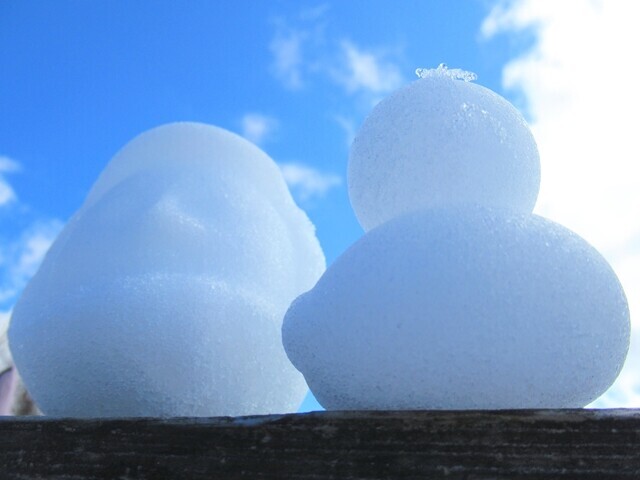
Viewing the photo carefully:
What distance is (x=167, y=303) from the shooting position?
89 cm

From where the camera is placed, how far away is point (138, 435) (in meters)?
0.69

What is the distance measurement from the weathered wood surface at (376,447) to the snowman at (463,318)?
0.09 m

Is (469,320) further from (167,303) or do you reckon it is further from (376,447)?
(167,303)

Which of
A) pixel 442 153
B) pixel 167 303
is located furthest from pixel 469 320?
pixel 167 303

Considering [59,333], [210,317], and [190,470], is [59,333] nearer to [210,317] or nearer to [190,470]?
[210,317]

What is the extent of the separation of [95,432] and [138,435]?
0.05 m

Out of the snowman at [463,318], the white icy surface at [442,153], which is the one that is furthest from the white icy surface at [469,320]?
the white icy surface at [442,153]

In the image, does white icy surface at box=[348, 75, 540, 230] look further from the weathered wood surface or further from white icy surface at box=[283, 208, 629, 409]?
the weathered wood surface

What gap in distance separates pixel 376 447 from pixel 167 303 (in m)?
0.38

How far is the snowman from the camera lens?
703mm

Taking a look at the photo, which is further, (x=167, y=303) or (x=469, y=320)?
(x=167, y=303)

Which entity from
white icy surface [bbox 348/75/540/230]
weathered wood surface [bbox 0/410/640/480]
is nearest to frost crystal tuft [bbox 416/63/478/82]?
white icy surface [bbox 348/75/540/230]

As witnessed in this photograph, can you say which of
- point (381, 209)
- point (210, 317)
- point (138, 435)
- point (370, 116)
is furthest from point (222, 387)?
point (370, 116)

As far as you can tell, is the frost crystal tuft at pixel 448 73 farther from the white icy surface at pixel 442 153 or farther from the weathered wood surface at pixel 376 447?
the weathered wood surface at pixel 376 447
